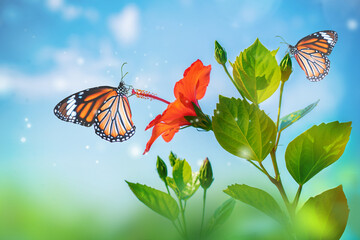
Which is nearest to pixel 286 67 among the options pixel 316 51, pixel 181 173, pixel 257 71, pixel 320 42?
pixel 257 71

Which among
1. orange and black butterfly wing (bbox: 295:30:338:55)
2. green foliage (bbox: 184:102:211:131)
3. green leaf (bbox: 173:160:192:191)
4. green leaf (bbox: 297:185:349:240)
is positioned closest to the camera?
green leaf (bbox: 297:185:349:240)

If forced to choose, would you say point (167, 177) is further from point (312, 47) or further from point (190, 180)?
point (312, 47)

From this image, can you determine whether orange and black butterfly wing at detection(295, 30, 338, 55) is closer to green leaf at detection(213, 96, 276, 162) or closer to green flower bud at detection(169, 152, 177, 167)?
green flower bud at detection(169, 152, 177, 167)

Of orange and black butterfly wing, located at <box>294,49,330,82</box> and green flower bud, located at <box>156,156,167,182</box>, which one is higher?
orange and black butterfly wing, located at <box>294,49,330,82</box>

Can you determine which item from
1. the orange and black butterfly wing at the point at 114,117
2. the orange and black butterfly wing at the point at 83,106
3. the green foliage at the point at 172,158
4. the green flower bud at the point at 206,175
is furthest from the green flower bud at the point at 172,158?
the orange and black butterfly wing at the point at 83,106

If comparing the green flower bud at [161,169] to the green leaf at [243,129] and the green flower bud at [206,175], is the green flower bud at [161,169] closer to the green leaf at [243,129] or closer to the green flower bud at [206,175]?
the green flower bud at [206,175]

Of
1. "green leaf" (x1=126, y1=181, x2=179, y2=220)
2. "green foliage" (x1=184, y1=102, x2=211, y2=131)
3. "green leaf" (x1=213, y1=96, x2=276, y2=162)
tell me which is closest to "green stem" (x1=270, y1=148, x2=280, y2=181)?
"green leaf" (x1=213, y1=96, x2=276, y2=162)
